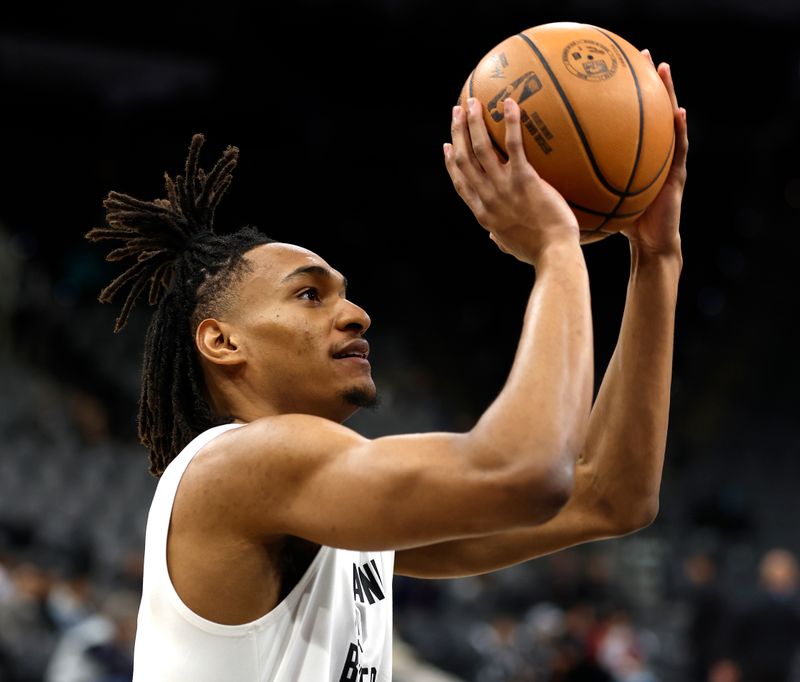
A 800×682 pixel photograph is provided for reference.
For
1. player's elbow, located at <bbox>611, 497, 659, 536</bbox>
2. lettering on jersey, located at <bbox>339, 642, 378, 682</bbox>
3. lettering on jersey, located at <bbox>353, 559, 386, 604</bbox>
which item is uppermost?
player's elbow, located at <bbox>611, 497, 659, 536</bbox>

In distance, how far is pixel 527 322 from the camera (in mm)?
2000

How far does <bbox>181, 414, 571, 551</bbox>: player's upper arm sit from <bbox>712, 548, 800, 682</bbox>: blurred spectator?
6.95m

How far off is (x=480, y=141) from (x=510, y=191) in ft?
0.34

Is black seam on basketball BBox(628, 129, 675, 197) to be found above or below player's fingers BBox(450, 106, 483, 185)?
above

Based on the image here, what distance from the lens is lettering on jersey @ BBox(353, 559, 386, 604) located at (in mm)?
2314

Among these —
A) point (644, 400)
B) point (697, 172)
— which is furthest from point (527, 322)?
point (697, 172)

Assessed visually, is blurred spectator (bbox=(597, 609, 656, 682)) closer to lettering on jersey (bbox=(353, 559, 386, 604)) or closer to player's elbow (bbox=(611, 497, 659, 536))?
player's elbow (bbox=(611, 497, 659, 536))

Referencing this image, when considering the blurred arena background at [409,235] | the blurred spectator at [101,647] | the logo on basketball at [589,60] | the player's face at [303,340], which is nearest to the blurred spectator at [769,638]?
the blurred arena background at [409,235]

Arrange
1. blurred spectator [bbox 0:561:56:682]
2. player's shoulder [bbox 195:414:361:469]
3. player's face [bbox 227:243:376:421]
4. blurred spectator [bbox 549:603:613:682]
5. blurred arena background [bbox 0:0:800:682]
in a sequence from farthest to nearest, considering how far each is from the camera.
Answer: blurred arena background [bbox 0:0:800:682]
blurred spectator [bbox 549:603:613:682]
blurred spectator [bbox 0:561:56:682]
player's face [bbox 227:243:376:421]
player's shoulder [bbox 195:414:361:469]

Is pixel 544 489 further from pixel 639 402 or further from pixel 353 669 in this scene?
pixel 639 402

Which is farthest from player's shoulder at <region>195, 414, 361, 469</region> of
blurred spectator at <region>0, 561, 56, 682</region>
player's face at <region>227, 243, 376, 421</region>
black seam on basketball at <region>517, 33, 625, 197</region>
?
Answer: blurred spectator at <region>0, 561, 56, 682</region>

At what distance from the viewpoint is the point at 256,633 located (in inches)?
81.6

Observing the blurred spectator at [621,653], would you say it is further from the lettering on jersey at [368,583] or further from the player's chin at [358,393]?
the player's chin at [358,393]

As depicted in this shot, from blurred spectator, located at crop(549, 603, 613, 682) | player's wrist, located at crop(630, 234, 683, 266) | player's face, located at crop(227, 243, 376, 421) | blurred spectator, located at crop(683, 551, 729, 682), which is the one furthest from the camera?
blurred spectator, located at crop(683, 551, 729, 682)
